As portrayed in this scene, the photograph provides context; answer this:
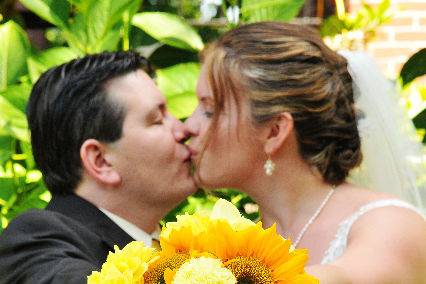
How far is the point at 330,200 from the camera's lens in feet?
7.82

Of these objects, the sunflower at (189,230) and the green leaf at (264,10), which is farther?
the green leaf at (264,10)

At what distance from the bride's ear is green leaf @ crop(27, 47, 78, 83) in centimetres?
76

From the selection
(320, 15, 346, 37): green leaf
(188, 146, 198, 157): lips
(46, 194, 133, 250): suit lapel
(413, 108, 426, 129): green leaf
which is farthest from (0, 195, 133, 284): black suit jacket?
(320, 15, 346, 37): green leaf

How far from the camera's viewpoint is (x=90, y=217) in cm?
233

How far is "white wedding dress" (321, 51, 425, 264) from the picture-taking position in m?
2.71

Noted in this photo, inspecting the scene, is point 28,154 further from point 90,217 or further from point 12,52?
point 90,217

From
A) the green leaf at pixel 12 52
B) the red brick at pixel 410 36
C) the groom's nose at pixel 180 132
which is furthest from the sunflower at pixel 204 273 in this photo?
the red brick at pixel 410 36

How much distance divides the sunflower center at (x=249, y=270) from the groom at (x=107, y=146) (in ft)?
3.91

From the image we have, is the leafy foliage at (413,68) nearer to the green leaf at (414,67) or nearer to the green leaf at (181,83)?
the green leaf at (414,67)

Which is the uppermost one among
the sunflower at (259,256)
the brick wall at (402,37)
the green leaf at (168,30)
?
the sunflower at (259,256)

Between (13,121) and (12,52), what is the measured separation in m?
0.24

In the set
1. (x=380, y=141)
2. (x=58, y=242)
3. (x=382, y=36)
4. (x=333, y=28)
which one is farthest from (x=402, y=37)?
(x=58, y=242)

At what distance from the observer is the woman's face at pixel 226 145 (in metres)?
2.33

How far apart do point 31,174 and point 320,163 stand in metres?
1.00
